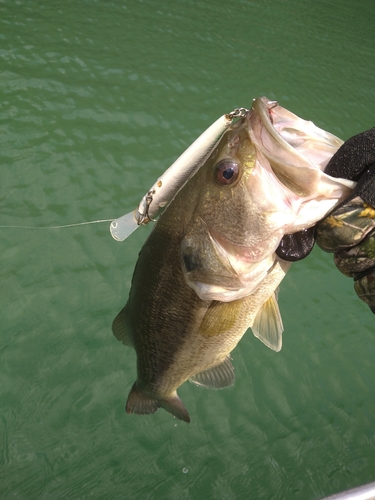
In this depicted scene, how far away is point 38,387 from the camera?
14.0 feet

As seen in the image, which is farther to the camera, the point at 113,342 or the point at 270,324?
the point at 113,342

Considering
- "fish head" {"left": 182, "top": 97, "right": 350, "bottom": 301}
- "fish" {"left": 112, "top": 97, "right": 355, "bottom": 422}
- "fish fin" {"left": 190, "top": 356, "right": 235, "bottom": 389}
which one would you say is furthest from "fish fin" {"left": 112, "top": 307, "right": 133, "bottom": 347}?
"fish head" {"left": 182, "top": 97, "right": 350, "bottom": 301}

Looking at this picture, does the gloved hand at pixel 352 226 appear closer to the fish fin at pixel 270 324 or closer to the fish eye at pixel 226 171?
the fish eye at pixel 226 171

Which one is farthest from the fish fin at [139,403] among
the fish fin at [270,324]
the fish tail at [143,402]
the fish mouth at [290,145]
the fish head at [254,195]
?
the fish mouth at [290,145]

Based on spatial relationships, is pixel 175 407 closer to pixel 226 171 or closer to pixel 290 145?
pixel 226 171

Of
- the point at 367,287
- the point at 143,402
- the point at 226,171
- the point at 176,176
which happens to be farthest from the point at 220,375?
the point at 226,171

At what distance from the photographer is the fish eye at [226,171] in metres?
2.09

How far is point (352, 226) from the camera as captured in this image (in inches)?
83.8

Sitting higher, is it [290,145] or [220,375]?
[290,145]

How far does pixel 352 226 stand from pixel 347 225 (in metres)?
0.02

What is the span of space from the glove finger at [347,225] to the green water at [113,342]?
8.85 ft

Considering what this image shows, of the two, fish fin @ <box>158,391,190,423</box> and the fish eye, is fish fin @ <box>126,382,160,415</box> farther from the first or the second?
the fish eye

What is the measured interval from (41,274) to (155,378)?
2428 mm

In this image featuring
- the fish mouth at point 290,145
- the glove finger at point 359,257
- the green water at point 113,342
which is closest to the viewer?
the fish mouth at point 290,145
